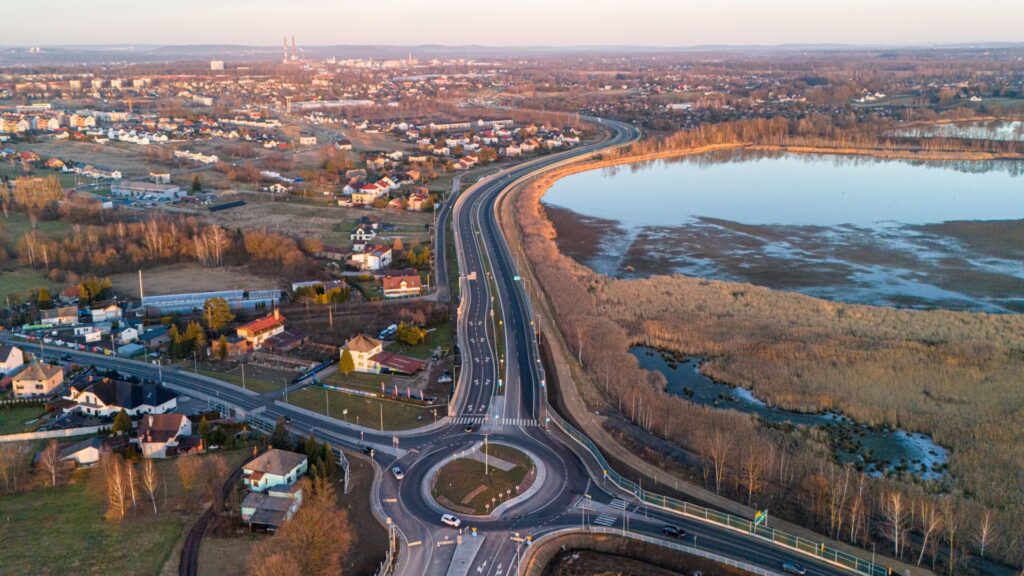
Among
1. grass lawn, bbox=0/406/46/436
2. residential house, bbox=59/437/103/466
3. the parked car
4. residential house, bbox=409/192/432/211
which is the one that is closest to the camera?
the parked car

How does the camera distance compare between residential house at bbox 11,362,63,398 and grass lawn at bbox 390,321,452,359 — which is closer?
residential house at bbox 11,362,63,398

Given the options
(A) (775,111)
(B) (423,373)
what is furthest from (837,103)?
(B) (423,373)

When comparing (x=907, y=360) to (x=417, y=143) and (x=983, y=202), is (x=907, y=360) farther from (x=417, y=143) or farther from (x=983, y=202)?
(x=417, y=143)

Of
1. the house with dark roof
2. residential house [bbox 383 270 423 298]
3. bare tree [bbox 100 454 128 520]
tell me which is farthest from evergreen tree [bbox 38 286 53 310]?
bare tree [bbox 100 454 128 520]

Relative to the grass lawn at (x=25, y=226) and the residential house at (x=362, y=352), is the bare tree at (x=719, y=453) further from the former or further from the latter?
the grass lawn at (x=25, y=226)

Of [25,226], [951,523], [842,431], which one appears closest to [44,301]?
[25,226]

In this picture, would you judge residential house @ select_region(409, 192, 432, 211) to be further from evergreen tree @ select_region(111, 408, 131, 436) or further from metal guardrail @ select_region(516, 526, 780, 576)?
metal guardrail @ select_region(516, 526, 780, 576)

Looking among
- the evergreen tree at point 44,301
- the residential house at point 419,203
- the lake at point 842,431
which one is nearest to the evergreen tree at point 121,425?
the evergreen tree at point 44,301

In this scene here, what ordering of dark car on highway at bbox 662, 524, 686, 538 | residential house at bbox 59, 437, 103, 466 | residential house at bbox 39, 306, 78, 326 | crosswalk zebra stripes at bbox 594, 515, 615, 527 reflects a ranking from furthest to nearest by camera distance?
residential house at bbox 39, 306, 78, 326 < residential house at bbox 59, 437, 103, 466 < crosswalk zebra stripes at bbox 594, 515, 615, 527 < dark car on highway at bbox 662, 524, 686, 538
